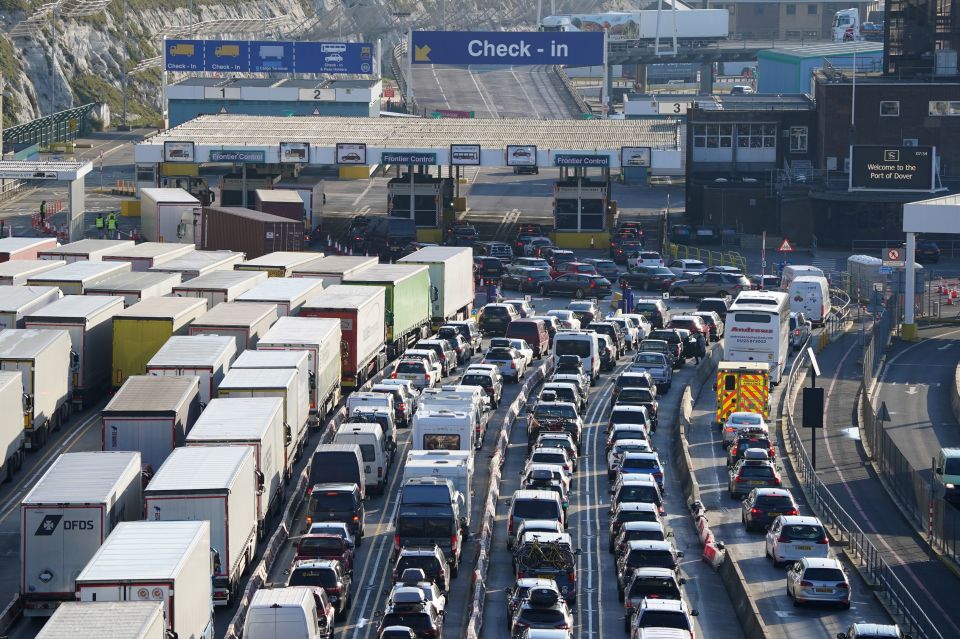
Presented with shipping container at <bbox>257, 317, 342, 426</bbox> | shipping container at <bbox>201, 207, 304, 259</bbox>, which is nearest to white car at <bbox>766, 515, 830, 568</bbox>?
shipping container at <bbox>257, 317, 342, 426</bbox>

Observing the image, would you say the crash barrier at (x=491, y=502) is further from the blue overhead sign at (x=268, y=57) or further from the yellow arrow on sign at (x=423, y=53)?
the blue overhead sign at (x=268, y=57)

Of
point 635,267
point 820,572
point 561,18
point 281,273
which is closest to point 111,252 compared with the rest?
point 281,273

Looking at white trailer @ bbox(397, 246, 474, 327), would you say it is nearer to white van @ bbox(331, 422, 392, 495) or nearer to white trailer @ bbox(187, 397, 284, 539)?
white van @ bbox(331, 422, 392, 495)

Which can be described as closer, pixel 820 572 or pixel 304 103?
pixel 820 572

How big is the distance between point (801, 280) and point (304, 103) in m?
67.0

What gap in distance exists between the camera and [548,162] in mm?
94375

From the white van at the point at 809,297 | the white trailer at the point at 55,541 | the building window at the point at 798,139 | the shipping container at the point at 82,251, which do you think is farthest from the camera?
the building window at the point at 798,139

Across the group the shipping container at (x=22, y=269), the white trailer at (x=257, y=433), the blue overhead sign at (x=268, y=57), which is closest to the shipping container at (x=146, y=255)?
the shipping container at (x=22, y=269)

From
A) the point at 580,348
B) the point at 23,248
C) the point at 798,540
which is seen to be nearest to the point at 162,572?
the point at 798,540

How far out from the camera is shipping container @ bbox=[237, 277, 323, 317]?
58.1m

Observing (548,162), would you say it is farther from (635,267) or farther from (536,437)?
(536,437)

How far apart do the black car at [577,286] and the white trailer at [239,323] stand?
2421 cm

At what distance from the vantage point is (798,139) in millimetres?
106312

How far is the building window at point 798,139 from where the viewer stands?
106188 millimetres
